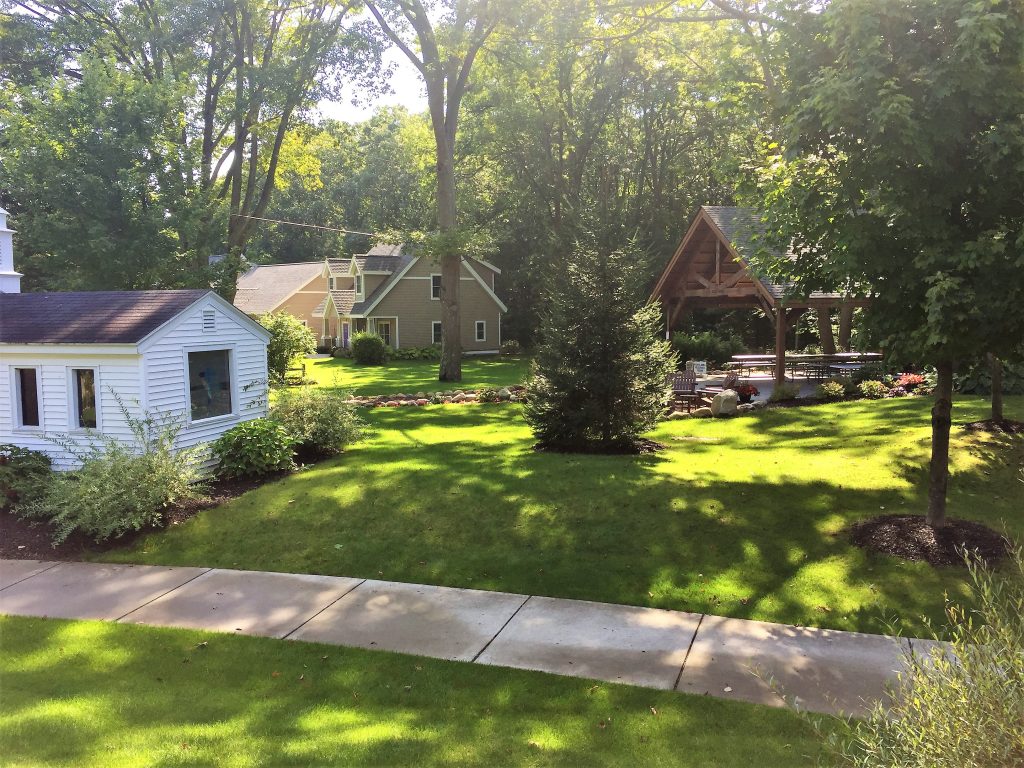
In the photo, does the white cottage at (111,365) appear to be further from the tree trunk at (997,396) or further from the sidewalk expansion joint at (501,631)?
the tree trunk at (997,396)

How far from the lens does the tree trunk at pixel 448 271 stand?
87.4 feet

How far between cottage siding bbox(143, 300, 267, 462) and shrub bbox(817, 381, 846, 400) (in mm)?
14008

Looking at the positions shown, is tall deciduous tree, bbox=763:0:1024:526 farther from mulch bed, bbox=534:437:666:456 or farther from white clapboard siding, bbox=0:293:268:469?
white clapboard siding, bbox=0:293:268:469

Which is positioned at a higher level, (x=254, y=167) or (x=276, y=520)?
(x=254, y=167)

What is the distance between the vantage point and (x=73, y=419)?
12.1 meters

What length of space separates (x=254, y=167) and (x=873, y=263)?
2311 centimetres

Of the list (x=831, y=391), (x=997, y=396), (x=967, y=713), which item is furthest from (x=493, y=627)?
(x=831, y=391)

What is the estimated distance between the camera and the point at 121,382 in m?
11.7

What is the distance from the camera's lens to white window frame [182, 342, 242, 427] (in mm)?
12461

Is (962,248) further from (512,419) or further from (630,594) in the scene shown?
(512,419)

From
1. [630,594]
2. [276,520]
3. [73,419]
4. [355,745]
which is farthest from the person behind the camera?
[73,419]

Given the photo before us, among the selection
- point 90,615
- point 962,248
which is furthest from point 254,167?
point 962,248

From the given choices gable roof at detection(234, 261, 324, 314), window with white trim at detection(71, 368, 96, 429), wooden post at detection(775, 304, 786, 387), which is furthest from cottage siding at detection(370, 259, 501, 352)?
window with white trim at detection(71, 368, 96, 429)

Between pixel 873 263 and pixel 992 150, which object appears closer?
pixel 992 150
